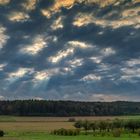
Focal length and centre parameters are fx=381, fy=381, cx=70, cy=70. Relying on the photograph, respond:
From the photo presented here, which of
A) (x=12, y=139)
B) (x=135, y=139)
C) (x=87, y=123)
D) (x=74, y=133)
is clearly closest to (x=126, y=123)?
(x=87, y=123)

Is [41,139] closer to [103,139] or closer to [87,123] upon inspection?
[103,139]

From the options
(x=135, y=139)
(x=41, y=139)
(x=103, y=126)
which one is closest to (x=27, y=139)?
(x=41, y=139)

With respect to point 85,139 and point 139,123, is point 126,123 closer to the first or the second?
point 139,123

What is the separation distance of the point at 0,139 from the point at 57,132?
34.4 metres

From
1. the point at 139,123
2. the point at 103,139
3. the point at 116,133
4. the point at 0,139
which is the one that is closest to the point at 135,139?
the point at 103,139

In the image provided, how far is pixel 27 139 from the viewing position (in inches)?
4156

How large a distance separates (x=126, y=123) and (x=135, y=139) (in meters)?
56.5

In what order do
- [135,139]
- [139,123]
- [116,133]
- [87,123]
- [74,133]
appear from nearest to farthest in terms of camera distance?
1. [135,139]
2. [116,133]
3. [74,133]
4. [139,123]
5. [87,123]

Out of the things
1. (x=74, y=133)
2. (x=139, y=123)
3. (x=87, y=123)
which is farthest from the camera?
(x=87, y=123)

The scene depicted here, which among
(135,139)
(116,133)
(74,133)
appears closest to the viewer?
(135,139)

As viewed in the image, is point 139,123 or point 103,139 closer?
point 103,139

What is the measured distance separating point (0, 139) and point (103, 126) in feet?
211

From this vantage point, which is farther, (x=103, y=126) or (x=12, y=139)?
(x=103, y=126)

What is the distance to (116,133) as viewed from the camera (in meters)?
123
